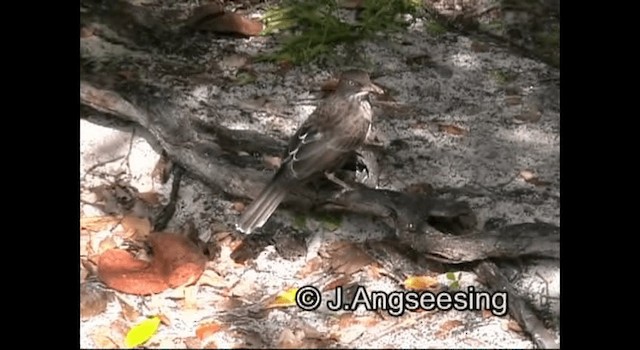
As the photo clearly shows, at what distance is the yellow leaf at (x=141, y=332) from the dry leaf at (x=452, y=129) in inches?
89.2

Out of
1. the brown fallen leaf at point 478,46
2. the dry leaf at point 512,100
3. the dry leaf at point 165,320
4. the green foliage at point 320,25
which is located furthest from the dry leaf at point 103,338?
the brown fallen leaf at point 478,46

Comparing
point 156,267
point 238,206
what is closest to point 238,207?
point 238,206

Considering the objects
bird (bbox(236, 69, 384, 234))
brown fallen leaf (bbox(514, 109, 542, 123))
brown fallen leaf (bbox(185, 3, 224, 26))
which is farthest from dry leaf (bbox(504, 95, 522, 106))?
brown fallen leaf (bbox(185, 3, 224, 26))

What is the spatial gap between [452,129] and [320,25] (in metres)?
1.43

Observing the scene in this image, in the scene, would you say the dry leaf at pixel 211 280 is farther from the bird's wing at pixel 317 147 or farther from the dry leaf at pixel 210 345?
the bird's wing at pixel 317 147

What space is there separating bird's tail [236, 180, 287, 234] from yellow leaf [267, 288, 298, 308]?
0.38m

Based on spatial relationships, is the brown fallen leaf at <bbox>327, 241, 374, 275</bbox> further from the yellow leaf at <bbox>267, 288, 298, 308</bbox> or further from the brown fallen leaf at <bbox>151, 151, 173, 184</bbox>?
the brown fallen leaf at <bbox>151, 151, 173, 184</bbox>

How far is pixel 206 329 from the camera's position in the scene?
4.81 m

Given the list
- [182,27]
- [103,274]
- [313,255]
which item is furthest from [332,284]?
[182,27]

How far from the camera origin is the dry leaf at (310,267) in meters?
5.18

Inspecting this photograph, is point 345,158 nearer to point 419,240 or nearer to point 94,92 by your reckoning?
point 419,240

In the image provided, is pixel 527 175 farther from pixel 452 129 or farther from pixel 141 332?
pixel 141 332

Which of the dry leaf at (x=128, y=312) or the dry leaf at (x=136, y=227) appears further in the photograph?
the dry leaf at (x=136, y=227)

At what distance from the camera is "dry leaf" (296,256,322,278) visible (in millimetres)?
5184
